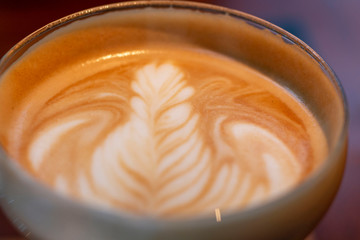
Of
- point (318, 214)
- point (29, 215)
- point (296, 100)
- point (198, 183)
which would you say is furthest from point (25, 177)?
point (296, 100)

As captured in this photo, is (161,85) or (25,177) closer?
(25,177)

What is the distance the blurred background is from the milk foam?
61 centimetres

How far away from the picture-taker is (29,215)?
0.53 m

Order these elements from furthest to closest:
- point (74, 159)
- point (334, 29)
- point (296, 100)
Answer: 1. point (334, 29)
2. point (296, 100)
3. point (74, 159)

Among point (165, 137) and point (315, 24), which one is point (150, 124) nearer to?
point (165, 137)

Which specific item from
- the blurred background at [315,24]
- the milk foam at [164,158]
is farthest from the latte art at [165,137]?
the blurred background at [315,24]

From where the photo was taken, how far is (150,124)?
70cm

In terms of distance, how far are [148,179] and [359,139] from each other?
0.83 metres

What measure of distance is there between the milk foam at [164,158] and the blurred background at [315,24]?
2.01ft

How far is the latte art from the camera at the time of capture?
0.57m

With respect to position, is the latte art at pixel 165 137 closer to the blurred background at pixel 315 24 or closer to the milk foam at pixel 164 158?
the milk foam at pixel 164 158

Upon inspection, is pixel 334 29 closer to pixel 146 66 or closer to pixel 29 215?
pixel 146 66

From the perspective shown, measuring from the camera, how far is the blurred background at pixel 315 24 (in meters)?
1.31

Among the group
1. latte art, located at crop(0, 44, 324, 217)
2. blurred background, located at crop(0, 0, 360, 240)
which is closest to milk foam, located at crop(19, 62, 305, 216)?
latte art, located at crop(0, 44, 324, 217)
